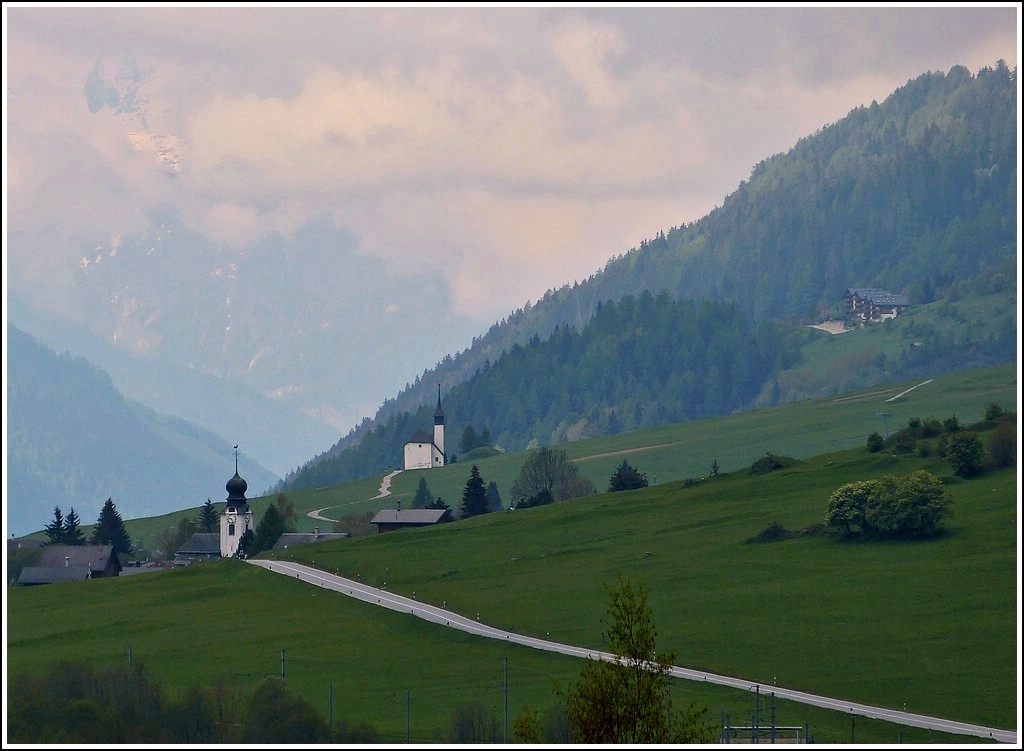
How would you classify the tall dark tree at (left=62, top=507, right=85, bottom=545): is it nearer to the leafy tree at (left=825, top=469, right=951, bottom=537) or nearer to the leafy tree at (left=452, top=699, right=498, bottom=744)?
the leafy tree at (left=825, top=469, right=951, bottom=537)

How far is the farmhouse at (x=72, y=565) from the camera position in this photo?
505 feet

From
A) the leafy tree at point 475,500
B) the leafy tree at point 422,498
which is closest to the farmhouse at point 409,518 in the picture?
the leafy tree at point 475,500

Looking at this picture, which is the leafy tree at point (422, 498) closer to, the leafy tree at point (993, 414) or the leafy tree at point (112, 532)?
the leafy tree at point (112, 532)

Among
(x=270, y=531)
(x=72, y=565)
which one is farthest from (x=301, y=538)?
(x=72, y=565)

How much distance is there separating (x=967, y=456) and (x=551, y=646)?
5037cm

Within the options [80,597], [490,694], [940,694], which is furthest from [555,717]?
[80,597]

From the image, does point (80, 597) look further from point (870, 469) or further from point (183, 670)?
point (870, 469)

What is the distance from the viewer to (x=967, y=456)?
140625 millimetres

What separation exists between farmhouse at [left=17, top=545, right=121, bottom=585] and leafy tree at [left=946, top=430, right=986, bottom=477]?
7504 centimetres

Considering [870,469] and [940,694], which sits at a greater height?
[870,469]

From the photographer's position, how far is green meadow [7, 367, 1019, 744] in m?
91.7

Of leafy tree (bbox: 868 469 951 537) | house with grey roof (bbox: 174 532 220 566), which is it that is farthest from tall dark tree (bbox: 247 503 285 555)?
leafy tree (bbox: 868 469 951 537)

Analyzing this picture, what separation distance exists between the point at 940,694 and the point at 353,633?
39.7 m

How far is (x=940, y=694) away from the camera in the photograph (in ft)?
293
